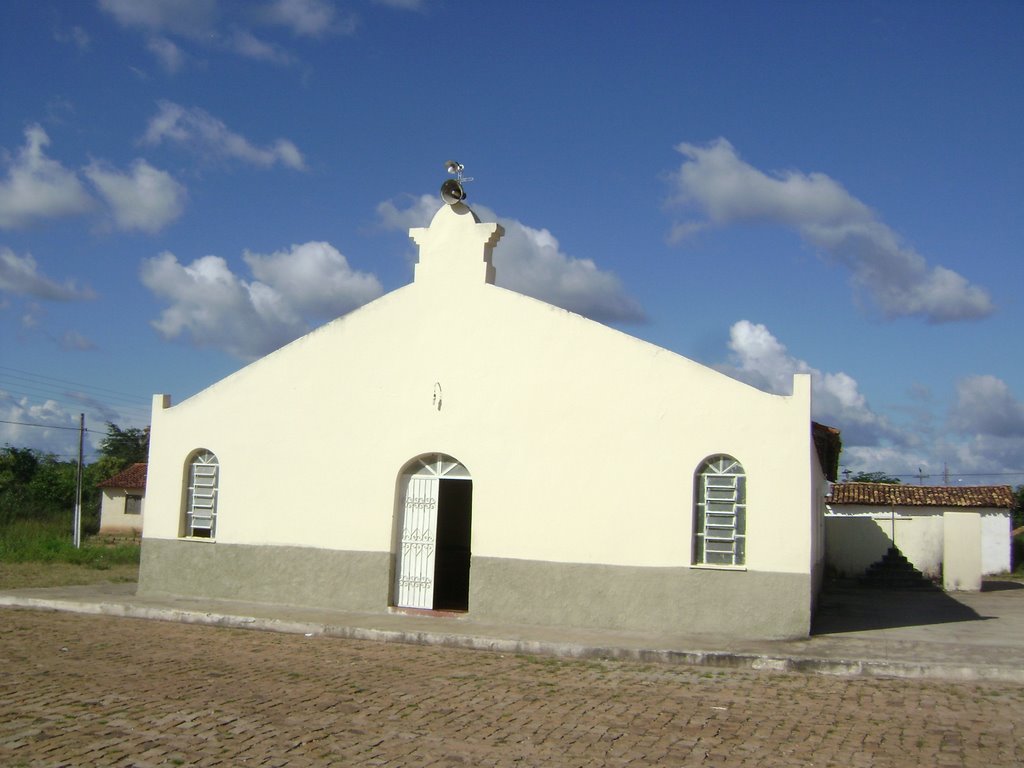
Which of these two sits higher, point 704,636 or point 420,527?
point 420,527

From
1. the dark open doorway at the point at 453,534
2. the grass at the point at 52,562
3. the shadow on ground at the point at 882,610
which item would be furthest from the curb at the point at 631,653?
the grass at the point at 52,562

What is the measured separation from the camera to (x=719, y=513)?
1258 centimetres

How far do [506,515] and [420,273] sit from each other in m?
3.81

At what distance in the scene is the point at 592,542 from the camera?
1301cm

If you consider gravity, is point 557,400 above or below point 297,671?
above

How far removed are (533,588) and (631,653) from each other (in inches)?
90.1

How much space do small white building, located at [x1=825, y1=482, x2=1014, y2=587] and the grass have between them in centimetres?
1696

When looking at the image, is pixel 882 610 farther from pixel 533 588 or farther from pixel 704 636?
pixel 533 588

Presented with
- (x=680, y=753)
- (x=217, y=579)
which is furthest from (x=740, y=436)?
(x=217, y=579)

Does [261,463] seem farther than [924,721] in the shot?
Yes

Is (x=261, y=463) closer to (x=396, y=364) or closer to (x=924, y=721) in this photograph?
(x=396, y=364)

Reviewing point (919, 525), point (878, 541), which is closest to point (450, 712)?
point (878, 541)

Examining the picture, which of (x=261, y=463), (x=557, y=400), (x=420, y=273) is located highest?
(x=420, y=273)

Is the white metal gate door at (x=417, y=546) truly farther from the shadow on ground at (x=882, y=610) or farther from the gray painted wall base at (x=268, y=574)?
the shadow on ground at (x=882, y=610)
